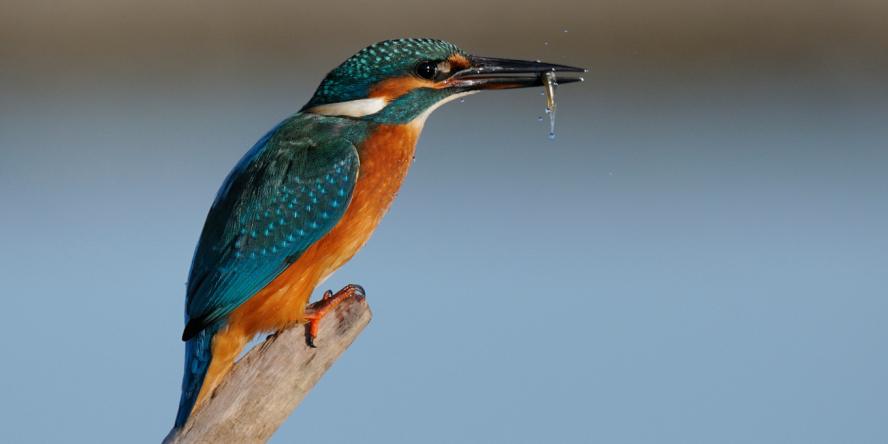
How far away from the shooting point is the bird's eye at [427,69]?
1.76 meters

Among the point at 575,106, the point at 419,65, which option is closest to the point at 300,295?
the point at 419,65

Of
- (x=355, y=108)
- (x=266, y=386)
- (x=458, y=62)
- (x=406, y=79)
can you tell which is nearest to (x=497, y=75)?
(x=458, y=62)

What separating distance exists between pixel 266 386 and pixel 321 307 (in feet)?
0.76

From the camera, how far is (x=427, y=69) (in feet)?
5.78

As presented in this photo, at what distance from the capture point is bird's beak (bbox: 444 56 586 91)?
5.88 feet

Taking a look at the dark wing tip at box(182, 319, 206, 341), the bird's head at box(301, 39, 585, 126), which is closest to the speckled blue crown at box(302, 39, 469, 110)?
the bird's head at box(301, 39, 585, 126)

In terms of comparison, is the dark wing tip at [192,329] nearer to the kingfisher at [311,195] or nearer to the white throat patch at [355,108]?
the kingfisher at [311,195]

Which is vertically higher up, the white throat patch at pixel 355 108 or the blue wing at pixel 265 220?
the white throat patch at pixel 355 108

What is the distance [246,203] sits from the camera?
1.66m

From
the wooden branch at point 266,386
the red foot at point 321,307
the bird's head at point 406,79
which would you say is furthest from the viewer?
the bird's head at point 406,79

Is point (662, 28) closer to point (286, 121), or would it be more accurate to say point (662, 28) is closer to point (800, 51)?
point (800, 51)

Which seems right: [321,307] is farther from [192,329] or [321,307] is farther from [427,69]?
[427,69]

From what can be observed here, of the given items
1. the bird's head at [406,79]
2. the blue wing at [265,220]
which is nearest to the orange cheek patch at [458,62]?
the bird's head at [406,79]

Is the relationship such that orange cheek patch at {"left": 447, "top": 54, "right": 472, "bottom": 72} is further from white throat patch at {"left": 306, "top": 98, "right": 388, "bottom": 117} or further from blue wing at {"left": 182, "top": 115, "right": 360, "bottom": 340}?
blue wing at {"left": 182, "top": 115, "right": 360, "bottom": 340}
